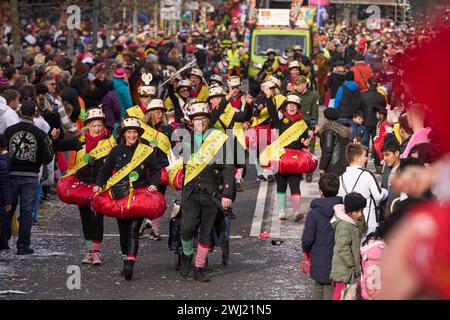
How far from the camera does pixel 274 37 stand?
1264 inches

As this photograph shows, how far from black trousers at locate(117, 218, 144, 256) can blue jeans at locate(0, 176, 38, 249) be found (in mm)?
1580

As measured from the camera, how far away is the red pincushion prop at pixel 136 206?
8914 millimetres

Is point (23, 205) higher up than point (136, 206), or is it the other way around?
point (136, 206)

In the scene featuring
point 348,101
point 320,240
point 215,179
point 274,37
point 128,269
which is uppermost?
point 320,240

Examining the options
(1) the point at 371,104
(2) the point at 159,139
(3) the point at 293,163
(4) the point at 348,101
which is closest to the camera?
(2) the point at 159,139

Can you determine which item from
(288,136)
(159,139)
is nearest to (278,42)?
(288,136)

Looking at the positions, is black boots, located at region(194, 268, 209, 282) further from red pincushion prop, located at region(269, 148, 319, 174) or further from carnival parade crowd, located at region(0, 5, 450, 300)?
red pincushion prop, located at region(269, 148, 319, 174)

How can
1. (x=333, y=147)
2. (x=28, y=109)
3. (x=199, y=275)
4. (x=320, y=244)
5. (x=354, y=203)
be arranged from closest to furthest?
(x=354, y=203) → (x=320, y=244) → (x=199, y=275) → (x=28, y=109) → (x=333, y=147)

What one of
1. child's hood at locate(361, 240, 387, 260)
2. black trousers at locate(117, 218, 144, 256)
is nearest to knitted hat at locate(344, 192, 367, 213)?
child's hood at locate(361, 240, 387, 260)

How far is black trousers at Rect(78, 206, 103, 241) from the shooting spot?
9.79 metres

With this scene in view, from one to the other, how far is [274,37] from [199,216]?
23404 mm

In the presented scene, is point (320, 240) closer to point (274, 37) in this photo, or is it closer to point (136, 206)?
point (136, 206)

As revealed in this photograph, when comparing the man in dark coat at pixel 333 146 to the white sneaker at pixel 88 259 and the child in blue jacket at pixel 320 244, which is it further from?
the child in blue jacket at pixel 320 244

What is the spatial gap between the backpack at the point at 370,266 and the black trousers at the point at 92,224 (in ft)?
11.0
